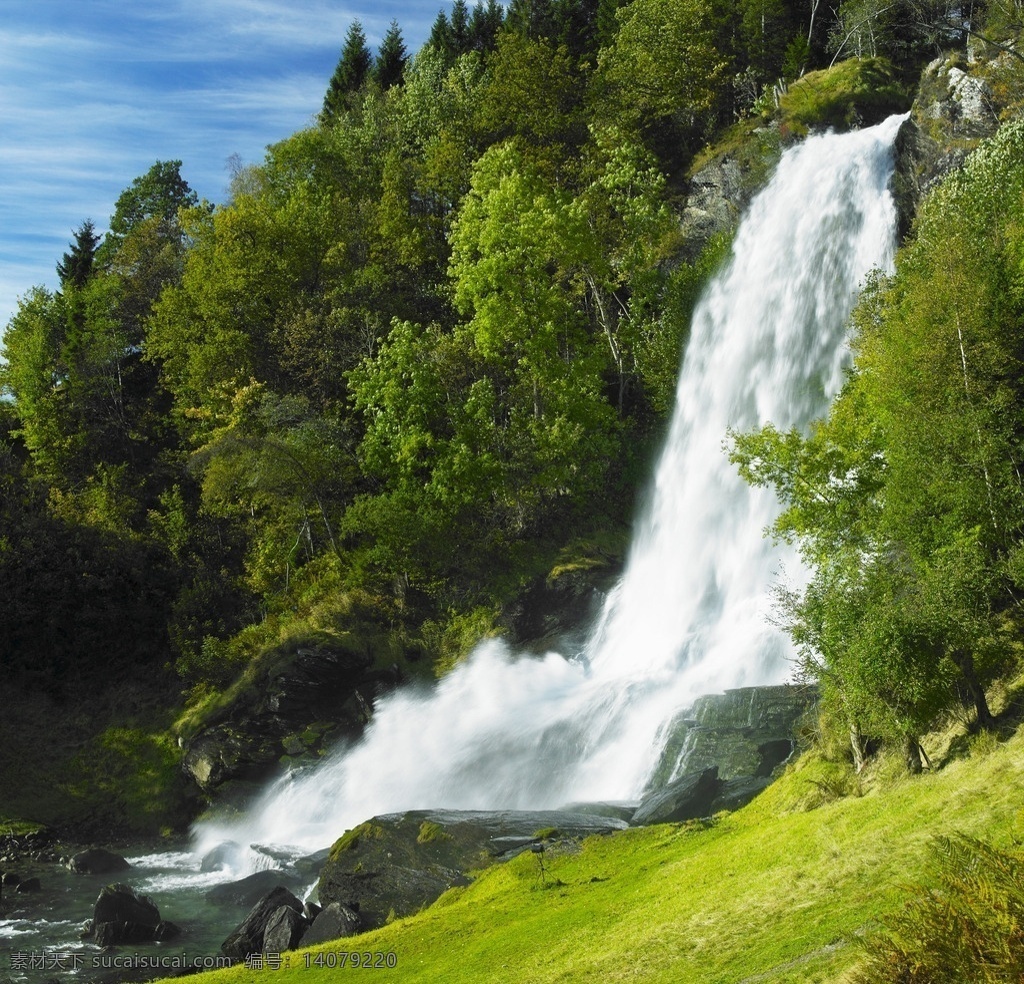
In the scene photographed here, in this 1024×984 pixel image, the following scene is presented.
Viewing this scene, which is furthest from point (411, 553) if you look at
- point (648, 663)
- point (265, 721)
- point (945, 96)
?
point (945, 96)

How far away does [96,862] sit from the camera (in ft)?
96.4

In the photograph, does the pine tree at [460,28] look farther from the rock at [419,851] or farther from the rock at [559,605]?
the rock at [419,851]

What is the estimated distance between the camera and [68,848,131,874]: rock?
29203 mm

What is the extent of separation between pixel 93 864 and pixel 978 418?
25.3 m

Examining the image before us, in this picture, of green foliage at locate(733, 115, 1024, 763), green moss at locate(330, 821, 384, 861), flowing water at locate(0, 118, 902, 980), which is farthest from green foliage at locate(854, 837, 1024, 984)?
flowing water at locate(0, 118, 902, 980)

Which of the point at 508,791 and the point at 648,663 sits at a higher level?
the point at 648,663

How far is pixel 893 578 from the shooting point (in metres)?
18.9

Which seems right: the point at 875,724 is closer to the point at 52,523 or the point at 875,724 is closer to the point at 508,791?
the point at 508,791

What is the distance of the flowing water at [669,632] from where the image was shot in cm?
2867

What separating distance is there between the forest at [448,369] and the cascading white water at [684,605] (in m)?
2.16

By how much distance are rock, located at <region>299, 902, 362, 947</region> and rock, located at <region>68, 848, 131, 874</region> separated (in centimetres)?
1218

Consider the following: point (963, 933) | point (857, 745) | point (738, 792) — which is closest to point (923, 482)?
point (857, 745)

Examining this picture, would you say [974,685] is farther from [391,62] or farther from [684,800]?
[391,62]

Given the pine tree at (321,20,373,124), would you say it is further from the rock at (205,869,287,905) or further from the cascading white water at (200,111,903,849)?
the rock at (205,869,287,905)
